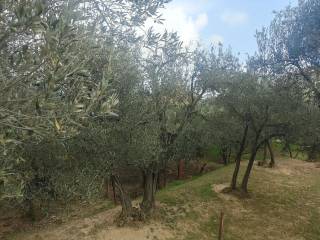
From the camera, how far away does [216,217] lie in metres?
27.0

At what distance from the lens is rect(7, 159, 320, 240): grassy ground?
23672 mm

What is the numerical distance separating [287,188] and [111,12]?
2922 cm

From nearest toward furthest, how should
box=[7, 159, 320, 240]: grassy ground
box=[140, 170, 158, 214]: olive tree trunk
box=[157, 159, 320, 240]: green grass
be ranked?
box=[7, 159, 320, 240]: grassy ground → box=[157, 159, 320, 240]: green grass → box=[140, 170, 158, 214]: olive tree trunk

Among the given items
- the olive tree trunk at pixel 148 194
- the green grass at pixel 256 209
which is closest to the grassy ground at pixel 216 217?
the green grass at pixel 256 209

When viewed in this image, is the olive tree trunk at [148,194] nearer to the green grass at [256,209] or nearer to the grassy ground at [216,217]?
the grassy ground at [216,217]

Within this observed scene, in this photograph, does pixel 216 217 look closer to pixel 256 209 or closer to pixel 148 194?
pixel 256 209

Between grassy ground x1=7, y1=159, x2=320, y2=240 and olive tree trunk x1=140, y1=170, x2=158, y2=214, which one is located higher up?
olive tree trunk x1=140, y1=170, x2=158, y2=214

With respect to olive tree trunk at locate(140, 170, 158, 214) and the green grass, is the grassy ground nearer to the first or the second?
the green grass

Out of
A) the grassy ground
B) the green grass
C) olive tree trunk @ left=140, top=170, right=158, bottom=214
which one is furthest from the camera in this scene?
olive tree trunk @ left=140, top=170, right=158, bottom=214

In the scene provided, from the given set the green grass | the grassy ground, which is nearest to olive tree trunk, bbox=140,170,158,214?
the grassy ground

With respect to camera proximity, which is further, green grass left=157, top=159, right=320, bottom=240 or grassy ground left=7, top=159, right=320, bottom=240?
green grass left=157, top=159, right=320, bottom=240

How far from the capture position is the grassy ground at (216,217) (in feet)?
77.7

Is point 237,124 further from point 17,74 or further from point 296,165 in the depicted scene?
point 17,74

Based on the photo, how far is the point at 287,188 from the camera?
3481cm
